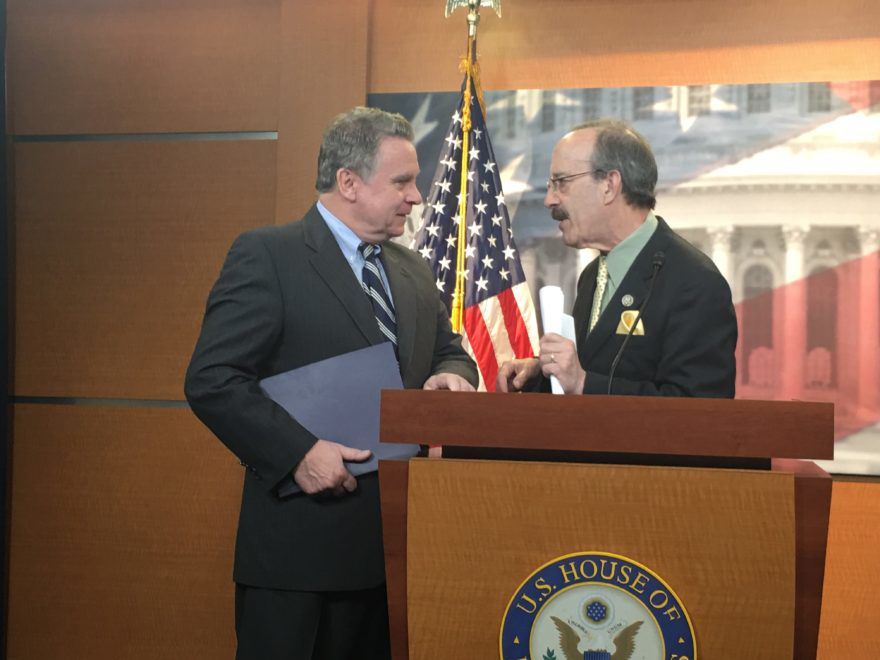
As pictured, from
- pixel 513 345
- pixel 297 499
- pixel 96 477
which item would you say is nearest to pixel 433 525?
pixel 297 499

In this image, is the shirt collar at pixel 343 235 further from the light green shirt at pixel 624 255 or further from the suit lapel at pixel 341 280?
the light green shirt at pixel 624 255

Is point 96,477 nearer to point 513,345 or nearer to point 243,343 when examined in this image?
point 513,345

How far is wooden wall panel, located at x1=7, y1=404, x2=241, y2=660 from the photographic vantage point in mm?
3676

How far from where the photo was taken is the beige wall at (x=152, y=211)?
3586 mm

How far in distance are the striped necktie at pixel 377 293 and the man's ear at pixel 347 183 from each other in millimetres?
120

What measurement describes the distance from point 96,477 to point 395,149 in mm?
2118

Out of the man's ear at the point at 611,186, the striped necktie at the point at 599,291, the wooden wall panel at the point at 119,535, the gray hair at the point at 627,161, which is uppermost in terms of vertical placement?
the gray hair at the point at 627,161

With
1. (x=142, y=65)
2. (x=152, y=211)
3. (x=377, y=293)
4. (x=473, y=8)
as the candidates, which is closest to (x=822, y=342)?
(x=473, y=8)

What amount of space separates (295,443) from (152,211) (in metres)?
2.10

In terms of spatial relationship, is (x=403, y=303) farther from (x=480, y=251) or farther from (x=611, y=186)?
(x=480, y=251)

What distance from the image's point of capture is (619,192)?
2.23 metres

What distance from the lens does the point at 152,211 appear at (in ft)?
12.3

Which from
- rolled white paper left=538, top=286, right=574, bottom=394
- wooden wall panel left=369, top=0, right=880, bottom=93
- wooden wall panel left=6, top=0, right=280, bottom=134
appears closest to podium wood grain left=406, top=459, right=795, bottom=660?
rolled white paper left=538, top=286, right=574, bottom=394

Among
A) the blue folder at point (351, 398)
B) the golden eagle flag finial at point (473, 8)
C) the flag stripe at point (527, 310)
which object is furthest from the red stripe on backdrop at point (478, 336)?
the blue folder at point (351, 398)
